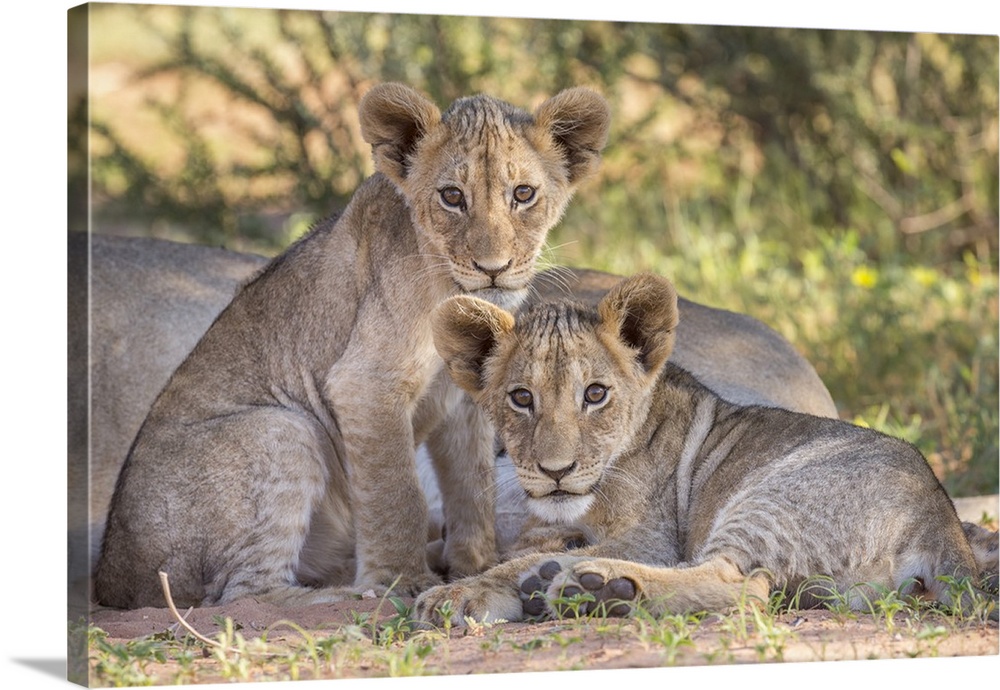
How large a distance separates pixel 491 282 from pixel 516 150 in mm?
398

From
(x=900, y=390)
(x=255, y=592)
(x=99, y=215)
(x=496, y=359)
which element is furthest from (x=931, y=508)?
(x=99, y=215)

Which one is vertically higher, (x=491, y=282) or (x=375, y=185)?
(x=375, y=185)

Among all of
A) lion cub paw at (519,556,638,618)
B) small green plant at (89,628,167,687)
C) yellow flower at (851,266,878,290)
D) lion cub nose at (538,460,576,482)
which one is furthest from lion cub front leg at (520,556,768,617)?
yellow flower at (851,266,878,290)

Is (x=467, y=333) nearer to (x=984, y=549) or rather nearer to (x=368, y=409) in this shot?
(x=368, y=409)

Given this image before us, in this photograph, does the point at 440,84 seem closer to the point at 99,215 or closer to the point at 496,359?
the point at 99,215

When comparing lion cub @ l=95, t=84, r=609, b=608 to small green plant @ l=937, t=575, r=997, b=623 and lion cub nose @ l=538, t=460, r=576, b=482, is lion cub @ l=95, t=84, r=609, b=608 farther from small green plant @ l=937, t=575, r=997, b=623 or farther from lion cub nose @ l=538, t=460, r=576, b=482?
small green plant @ l=937, t=575, r=997, b=623

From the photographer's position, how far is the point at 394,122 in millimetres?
4500

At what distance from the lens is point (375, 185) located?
488 centimetres

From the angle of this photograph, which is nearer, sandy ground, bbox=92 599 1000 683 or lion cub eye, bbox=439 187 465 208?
sandy ground, bbox=92 599 1000 683

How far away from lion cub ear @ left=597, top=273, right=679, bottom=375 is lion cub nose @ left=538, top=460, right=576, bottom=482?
411 millimetres

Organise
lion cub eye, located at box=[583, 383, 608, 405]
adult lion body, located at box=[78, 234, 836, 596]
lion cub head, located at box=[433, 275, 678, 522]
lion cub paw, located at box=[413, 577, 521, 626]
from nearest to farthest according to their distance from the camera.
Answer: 1. lion cub paw, located at box=[413, 577, 521, 626]
2. lion cub head, located at box=[433, 275, 678, 522]
3. lion cub eye, located at box=[583, 383, 608, 405]
4. adult lion body, located at box=[78, 234, 836, 596]

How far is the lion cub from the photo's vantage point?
4.42 m

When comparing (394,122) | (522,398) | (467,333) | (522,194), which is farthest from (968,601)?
(394,122)

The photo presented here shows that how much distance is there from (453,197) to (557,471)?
2.81ft
